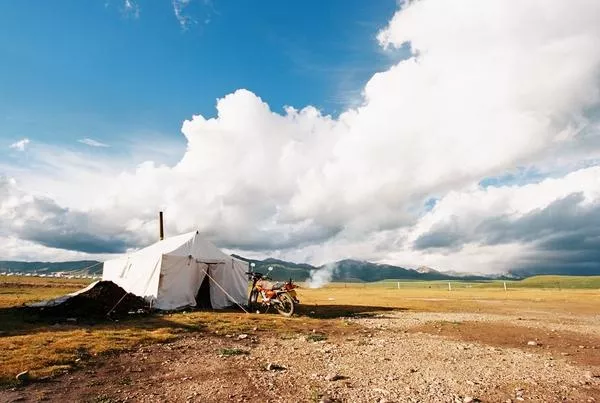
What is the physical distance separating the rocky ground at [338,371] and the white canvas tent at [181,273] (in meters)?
10.9

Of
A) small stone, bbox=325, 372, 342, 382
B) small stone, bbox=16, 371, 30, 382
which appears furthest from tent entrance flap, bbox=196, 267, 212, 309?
small stone, bbox=325, 372, 342, 382

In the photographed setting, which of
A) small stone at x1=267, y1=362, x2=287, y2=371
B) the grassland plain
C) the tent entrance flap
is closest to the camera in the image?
small stone at x1=267, y1=362, x2=287, y2=371

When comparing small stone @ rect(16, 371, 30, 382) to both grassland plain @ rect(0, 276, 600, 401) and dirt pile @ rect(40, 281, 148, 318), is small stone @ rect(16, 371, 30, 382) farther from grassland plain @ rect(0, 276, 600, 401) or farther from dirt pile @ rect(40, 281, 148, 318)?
dirt pile @ rect(40, 281, 148, 318)

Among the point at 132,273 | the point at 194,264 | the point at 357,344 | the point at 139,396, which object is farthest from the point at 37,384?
the point at 132,273

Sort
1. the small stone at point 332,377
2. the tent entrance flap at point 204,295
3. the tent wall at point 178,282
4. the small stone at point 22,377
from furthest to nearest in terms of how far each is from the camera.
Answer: the tent entrance flap at point 204,295, the tent wall at point 178,282, the small stone at point 332,377, the small stone at point 22,377

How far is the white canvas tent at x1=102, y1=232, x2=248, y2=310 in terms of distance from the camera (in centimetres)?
2580

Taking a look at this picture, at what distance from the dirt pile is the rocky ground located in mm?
8614

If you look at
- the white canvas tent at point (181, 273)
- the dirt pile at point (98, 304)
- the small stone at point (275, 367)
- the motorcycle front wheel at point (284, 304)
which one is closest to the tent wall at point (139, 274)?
the white canvas tent at point (181, 273)

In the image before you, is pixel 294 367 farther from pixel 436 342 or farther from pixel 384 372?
pixel 436 342

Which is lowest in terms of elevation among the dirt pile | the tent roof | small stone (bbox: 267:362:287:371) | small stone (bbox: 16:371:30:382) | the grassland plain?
small stone (bbox: 16:371:30:382)

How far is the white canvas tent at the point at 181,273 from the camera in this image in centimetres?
2580

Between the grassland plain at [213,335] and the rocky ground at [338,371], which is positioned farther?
the grassland plain at [213,335]

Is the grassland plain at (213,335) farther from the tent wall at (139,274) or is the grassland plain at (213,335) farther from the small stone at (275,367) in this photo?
the tent wall at (139,274)

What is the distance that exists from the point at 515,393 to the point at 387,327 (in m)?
10.7
